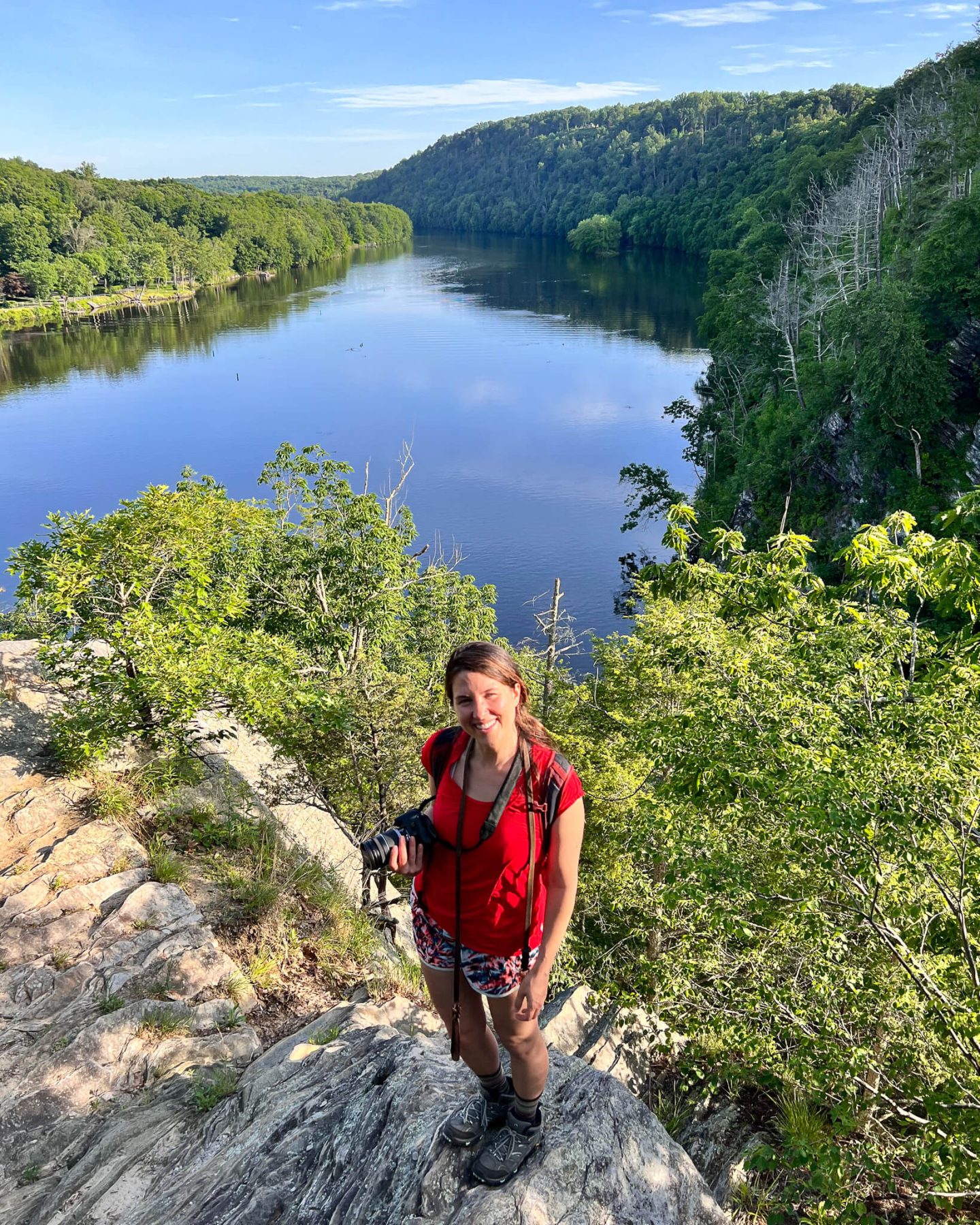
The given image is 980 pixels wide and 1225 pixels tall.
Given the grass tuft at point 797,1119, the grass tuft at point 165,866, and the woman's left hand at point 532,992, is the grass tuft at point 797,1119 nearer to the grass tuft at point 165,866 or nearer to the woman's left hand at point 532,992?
the woman's left hand at point 532,992

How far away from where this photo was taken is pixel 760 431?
33000 mm

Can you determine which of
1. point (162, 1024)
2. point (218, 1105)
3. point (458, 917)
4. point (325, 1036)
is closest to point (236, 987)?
point (162, 1024)

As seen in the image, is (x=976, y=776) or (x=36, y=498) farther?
(x=36, y=498)

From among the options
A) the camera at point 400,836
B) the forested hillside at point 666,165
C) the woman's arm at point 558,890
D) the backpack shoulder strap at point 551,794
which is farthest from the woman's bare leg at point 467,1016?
the forested hillside at point 666,165

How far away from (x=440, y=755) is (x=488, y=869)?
0.42 metres

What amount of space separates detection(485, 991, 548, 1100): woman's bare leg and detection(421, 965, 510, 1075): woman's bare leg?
0.07m

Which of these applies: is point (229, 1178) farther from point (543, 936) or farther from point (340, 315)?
point (340, 315)

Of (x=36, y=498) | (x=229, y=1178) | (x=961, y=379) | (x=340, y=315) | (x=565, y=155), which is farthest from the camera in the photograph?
(x=565, y=155)

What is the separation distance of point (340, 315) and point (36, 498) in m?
52.2

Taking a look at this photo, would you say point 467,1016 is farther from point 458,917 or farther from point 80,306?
point 80,306

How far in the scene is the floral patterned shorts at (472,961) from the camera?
2709mm

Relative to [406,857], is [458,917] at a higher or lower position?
lower

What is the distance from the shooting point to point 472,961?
2.74 metres

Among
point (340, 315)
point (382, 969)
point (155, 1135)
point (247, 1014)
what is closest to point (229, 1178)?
point (155, 1135)
